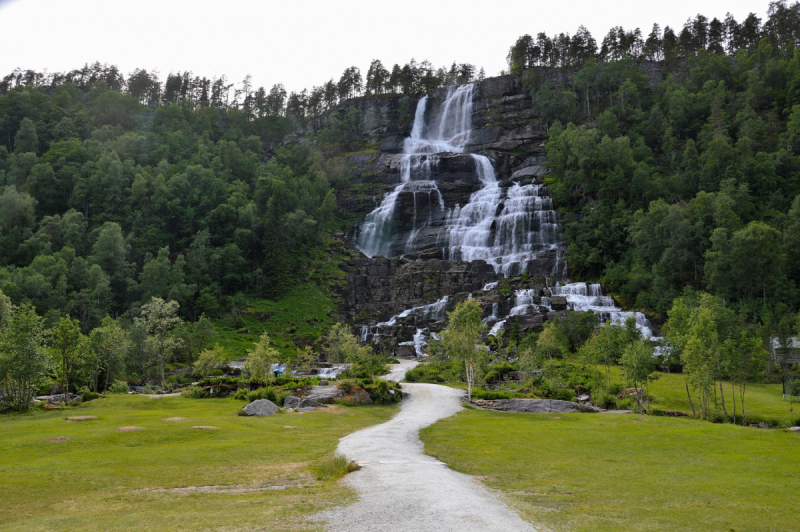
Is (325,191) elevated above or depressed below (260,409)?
above

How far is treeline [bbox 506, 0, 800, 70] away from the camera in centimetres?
14725

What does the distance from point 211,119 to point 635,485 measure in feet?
578

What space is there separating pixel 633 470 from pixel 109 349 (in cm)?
6244

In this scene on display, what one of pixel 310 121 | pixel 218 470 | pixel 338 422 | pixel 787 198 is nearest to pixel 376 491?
pixel 218 470

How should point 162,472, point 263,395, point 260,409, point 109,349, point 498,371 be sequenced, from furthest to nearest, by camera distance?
point 498,371, point 109,349, point 263,395, point 260,409, point 162,472

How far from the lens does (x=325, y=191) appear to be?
144875 millimetres

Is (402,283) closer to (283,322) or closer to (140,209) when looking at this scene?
(283,322)

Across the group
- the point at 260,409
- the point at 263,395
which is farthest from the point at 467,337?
the point at 260,409

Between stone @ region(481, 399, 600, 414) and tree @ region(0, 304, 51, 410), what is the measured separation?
130 ft

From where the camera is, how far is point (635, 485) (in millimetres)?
16672

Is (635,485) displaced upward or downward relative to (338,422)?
upward

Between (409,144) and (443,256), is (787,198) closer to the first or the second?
(443,256)

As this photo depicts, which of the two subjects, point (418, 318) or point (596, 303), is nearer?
point (596, 303)

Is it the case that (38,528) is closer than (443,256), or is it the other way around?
(38,528)
